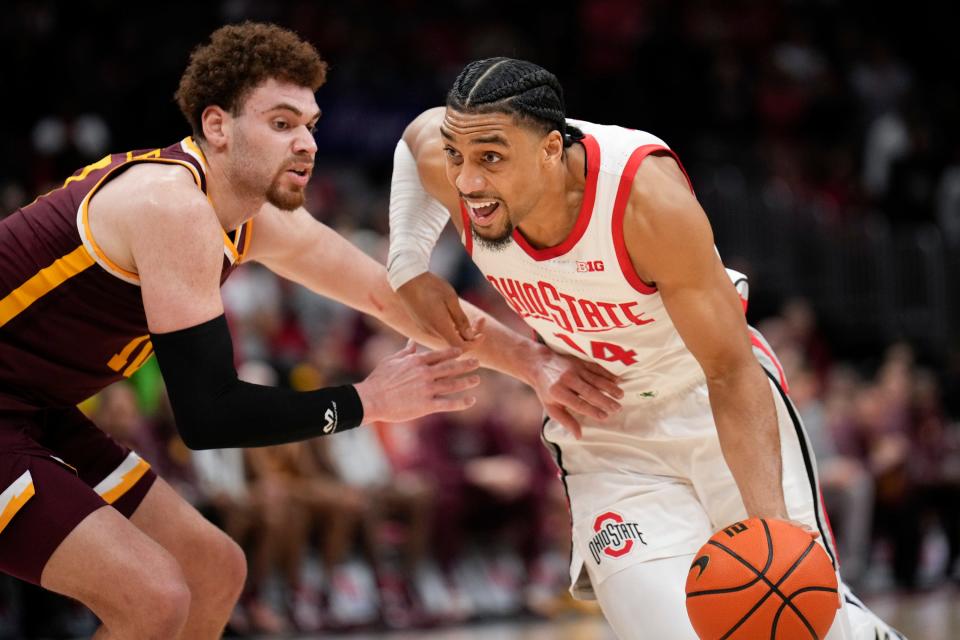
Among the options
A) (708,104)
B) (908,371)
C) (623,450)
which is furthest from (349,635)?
(708,104)

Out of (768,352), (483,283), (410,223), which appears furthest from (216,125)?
(483,283)

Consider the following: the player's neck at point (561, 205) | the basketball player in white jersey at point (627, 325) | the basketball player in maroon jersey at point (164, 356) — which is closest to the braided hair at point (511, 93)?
the basketball player in white jersey at point (627, 325)

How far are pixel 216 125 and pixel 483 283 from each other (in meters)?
8.08

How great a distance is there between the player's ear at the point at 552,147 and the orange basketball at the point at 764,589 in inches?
54.4

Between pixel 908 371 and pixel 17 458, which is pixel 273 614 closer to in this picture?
pixel 17 458

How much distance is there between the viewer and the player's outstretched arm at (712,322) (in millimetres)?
4117

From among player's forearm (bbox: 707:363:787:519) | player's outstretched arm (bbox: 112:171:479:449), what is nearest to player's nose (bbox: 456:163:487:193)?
player's outstretched arm (bbox: 112:171:479:449)

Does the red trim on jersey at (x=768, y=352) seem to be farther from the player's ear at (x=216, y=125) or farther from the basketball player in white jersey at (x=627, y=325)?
the player's ear at (x=216, y=125)

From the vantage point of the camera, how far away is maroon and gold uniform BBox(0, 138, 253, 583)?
13.1 ft

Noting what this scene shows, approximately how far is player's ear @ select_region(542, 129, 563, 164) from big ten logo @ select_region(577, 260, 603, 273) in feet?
1.18

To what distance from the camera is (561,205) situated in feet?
14.4

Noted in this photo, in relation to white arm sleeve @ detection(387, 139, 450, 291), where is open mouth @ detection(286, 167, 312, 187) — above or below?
above

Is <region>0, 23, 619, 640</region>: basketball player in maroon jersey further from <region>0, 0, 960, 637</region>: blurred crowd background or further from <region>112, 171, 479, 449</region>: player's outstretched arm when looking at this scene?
<region>0, 0, 960, 637</region>: blurred crowd background

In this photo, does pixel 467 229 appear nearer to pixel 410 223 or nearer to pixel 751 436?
pixel 410 223
